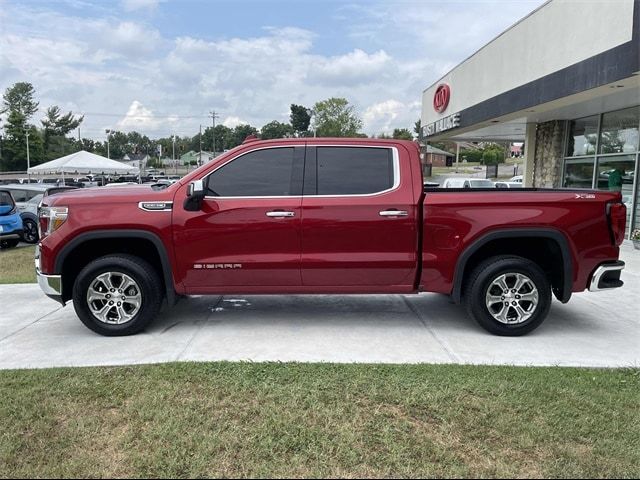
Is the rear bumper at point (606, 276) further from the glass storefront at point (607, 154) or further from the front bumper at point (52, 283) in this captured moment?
the glass storefront at point (607, 154)

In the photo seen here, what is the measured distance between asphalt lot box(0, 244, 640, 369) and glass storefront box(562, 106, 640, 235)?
6644 mm

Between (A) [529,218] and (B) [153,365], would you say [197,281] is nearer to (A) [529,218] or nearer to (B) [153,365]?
Result: (B) [153,365]

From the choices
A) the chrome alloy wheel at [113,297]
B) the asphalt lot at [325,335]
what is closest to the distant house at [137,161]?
the asphalt lot at [325,335]

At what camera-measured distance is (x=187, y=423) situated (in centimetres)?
337

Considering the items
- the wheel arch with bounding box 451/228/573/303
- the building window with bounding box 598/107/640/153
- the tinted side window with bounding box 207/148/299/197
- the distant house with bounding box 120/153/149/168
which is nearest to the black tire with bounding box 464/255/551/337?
the wheel arch with bounding box 451/228/573/303

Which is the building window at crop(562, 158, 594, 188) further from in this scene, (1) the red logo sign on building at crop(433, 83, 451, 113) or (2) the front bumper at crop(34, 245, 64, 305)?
(2) the front bumper at crop(34, 245, 64, 305)

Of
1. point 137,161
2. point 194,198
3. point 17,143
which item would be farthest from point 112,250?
point 17,143

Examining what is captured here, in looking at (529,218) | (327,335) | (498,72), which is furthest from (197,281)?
(498,72)

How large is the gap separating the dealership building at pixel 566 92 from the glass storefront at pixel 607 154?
0.9 inches

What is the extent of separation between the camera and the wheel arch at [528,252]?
503 cm

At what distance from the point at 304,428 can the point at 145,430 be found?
101 centimetres

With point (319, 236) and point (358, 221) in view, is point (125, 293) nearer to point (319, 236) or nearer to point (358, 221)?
point (319, 236)

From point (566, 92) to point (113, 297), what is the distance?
1004cm

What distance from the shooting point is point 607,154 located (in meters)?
13.2
